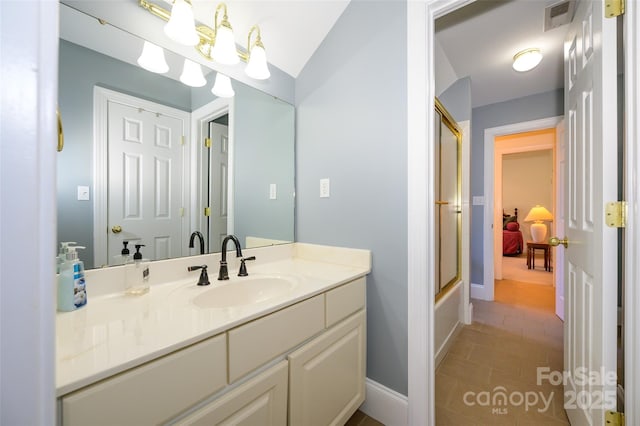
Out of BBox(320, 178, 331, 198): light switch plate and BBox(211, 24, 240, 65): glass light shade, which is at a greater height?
BBox(211, 24, 240, 65): glass light shade

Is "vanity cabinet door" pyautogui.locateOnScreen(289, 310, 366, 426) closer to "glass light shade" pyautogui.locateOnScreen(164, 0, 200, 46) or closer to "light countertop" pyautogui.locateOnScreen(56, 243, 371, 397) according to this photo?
"light countertop" pyautogui.locateOnScreen(56, 243, 371, 397)

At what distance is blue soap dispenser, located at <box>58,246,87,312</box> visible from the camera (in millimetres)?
828

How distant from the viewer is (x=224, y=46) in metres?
1.31

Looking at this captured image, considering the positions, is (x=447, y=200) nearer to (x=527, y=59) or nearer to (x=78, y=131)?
(x=527, y=59)

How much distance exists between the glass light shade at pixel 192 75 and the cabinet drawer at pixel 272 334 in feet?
3.87

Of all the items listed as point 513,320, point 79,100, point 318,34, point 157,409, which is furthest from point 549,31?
point 157,409

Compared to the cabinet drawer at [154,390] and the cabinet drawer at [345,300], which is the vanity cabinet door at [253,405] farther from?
the cabinet drawer at [345,300]

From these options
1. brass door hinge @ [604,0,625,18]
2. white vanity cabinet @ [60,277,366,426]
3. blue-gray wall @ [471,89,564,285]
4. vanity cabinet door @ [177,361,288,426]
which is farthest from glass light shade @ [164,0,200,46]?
blue-gray wall @ [471,89,564,285]

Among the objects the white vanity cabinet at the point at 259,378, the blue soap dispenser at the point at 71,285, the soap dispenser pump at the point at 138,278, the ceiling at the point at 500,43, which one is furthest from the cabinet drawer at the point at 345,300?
the ceiling at the point at 500,43

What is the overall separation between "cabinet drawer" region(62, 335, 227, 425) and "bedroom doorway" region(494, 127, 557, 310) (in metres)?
3.62

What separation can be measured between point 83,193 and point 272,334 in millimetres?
890

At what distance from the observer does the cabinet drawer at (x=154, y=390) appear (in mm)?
524

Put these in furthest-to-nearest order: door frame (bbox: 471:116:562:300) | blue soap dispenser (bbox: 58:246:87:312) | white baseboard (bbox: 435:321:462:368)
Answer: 1. door frame (bbox: 471:116:562:300)
2. white baseboard (bbox: 435:321:462:368)
3. blue soap dispenser (bbox: 58:246:87:312)

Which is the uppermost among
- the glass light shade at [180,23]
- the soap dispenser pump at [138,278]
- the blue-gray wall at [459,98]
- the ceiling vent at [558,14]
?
the ceiling vent at [558,14]
